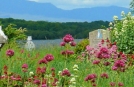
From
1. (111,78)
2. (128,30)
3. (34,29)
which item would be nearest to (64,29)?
(34,29)

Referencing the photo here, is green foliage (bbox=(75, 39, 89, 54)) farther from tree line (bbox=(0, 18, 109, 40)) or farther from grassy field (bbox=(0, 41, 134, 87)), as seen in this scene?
tree line (bbox=(0, 18, 109, 40))

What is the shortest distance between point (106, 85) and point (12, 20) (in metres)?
32.7

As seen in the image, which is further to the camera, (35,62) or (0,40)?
(35,62)

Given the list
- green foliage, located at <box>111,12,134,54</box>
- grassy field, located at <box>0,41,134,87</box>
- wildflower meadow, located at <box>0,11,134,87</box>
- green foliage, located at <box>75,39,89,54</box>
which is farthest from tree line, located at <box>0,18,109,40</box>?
grassy field, located at <box>0,41,134,87</box>

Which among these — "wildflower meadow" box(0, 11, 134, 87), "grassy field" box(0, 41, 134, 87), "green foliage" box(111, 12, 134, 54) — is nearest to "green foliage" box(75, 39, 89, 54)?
"green foliage" box(111, 12, 134, 54)

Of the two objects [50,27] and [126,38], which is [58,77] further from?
[50,27]

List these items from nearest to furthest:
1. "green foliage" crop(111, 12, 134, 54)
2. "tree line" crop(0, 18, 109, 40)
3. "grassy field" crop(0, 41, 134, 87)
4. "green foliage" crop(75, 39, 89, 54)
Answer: "grassy field" crop(0, 41, 134, 87) → "green foliage" crop(111, 12, 134, 54) → "green foliage" crop(75, 39, 89, 54) → "tree line" crop(0, 18, 109, 40)

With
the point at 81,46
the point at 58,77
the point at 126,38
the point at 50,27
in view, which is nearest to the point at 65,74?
the point at 58,77

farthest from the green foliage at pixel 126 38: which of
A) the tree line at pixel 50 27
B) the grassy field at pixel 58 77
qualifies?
the tree line at pixel 50 27

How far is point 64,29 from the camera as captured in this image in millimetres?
37688

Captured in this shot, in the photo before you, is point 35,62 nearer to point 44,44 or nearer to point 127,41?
point 127,41

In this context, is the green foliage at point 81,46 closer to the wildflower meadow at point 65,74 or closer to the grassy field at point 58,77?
the wildflower meadow at point 65,74

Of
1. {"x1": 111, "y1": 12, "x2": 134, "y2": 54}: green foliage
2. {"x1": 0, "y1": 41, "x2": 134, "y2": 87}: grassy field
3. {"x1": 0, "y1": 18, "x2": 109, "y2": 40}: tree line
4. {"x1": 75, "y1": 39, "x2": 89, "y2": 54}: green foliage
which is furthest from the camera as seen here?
{"x1": 0, "y1": 18, "x2": 109, "y2": 40}: tree line

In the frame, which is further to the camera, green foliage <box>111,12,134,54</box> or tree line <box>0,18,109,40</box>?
tree line <box>0,18,109,40</box>
